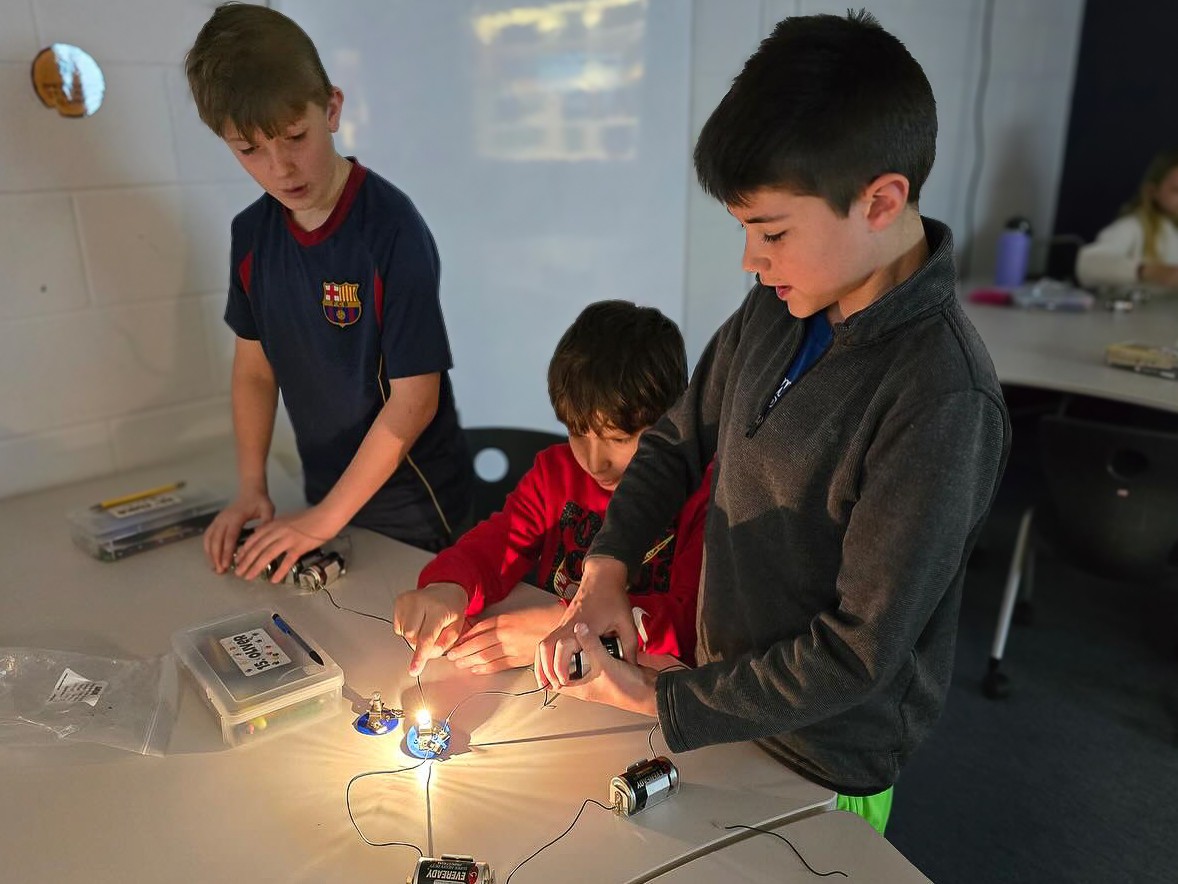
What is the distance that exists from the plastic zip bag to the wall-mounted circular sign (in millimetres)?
979

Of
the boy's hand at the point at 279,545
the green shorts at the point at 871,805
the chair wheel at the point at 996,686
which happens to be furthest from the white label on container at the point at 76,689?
the chair wheel at the point at 996,686

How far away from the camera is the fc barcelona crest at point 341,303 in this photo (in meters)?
1.43

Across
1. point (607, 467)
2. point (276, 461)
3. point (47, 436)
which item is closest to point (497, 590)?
point (607, 467)

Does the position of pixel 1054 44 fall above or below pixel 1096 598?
above

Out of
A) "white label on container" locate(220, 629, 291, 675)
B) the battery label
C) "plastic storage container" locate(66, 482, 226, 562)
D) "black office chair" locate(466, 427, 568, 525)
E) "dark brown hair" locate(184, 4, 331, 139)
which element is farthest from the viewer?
"black office chair" locate(466, 427, 568, 525)

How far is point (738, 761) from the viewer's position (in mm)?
985

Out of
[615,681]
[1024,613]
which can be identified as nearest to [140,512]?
[615,681]

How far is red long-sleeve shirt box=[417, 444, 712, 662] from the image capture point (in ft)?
4.07

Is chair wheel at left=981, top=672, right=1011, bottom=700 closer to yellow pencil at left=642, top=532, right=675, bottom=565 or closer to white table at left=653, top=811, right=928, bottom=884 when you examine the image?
yellow pencil at left=642, top=532, right=675, bottom=565

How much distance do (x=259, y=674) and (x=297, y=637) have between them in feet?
0.28

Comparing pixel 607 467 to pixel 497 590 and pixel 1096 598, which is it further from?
pixel 1096 598

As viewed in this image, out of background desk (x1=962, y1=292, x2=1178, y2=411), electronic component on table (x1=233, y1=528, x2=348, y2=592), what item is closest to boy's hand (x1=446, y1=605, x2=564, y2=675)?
electronic component on table (x1=233, y1=528, x2=348, y2=592)

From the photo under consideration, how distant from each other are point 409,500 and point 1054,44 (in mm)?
3362

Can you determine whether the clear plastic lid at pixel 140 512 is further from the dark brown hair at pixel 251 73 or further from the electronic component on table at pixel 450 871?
the electronic component on table at pixel 450 871
